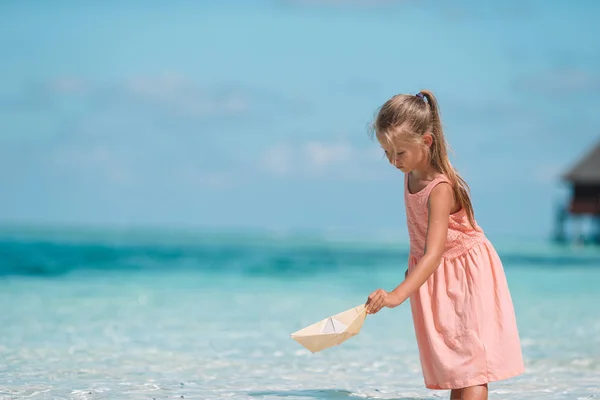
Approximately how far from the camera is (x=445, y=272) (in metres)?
3.40

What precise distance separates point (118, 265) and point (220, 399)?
17.9 metres

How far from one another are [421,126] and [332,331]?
2.55ft

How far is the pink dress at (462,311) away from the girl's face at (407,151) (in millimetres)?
99

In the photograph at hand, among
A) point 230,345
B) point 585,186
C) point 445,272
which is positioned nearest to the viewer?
point 445,272

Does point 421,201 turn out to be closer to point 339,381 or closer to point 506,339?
point 506,339

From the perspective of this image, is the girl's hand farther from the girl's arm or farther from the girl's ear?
the girl's ear

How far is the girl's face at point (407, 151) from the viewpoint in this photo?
325 cm

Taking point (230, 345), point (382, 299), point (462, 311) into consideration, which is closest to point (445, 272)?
point (462, 311)

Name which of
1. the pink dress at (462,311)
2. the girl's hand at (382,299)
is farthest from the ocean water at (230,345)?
the girl's hand at (382,299)

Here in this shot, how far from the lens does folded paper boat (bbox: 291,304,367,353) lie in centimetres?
314

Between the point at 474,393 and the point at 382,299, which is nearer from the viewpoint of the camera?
the point at 382,299

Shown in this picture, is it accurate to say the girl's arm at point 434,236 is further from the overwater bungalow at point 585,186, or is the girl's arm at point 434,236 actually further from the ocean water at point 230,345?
the overwater bungalow at point 585,186

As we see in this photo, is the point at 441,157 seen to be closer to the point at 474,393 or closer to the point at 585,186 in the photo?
the point at 474,393

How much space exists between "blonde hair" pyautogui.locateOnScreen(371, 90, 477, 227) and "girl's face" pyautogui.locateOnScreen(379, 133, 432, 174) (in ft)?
0.06
